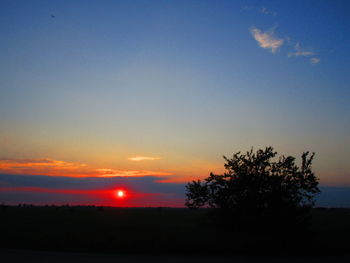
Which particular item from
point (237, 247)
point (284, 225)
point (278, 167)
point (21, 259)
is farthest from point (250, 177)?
point (21, 259)

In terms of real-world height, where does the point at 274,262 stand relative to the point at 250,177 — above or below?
below

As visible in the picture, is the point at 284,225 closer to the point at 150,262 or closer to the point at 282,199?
the point at 282,199

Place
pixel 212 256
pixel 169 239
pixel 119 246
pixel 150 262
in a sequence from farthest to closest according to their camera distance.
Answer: pixel 169 239 < pixel 119 246 < pixel 212 256 < pixel 150 262

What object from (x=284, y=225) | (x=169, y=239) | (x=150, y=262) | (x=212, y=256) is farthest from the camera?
(x=284, y=225)

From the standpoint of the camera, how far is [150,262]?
46.8 feet

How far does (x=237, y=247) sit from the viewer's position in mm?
17703

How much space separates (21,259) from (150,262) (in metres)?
5.86

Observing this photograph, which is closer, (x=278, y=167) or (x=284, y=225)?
(x=284, y=225)

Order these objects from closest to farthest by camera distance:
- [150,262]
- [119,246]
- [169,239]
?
[150,262] → [119,246] → [169,239]

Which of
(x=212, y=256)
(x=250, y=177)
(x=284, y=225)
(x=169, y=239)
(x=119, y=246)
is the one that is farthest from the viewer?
(x=250, y=177)

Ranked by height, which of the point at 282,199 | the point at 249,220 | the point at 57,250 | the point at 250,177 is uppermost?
the point at 250,177

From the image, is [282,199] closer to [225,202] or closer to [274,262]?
[225,202]

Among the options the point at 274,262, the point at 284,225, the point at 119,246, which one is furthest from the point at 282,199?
the point at 119,246

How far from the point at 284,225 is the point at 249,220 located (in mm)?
2374
